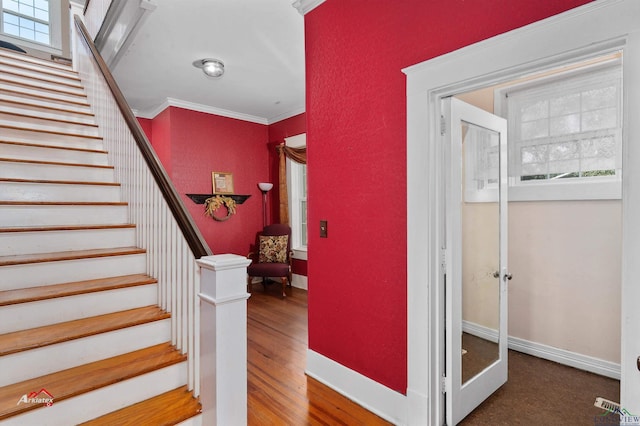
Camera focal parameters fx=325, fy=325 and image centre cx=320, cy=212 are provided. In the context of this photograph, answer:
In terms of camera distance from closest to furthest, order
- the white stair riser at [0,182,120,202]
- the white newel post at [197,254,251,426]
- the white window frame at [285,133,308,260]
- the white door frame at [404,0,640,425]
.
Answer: the white door frame at [404,0,640,425]
the white newel post at [197,254,251,426]
the white stair riser at [0,182,120,202]
the white window frame at [285,133,308,260]

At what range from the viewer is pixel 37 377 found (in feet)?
5.26

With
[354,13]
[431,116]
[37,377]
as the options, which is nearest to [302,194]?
[354,13]

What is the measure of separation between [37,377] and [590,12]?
2.94 meters

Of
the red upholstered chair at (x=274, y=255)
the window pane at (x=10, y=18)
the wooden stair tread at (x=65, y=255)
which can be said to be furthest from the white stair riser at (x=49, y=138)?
the window pane at (x=10, y=18)

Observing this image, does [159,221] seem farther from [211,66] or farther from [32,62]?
[32,62]

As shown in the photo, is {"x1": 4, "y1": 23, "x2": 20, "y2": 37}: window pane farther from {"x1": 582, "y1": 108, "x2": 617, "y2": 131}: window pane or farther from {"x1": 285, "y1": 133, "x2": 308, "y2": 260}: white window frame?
{"x1": 582, "y1": 108, "x2": 617, "y2": 131}: window pane

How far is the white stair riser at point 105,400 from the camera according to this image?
142 cm

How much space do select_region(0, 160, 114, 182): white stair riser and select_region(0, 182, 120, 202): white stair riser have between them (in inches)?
7.8

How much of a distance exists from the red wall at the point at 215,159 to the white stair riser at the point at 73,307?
10.3 ft

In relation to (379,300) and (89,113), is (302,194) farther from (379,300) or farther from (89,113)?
(379,300)

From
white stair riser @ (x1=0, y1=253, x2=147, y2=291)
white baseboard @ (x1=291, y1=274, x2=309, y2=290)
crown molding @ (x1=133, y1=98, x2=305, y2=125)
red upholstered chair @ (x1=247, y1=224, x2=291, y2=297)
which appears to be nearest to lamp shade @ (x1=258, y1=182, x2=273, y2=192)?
red upholstered chair @ (x1=247, y1=224, x2=291, y2=297)

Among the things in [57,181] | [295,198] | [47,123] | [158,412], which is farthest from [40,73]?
[158,412]

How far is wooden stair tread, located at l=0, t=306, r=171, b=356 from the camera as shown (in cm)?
158

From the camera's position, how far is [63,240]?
7.21 ft
